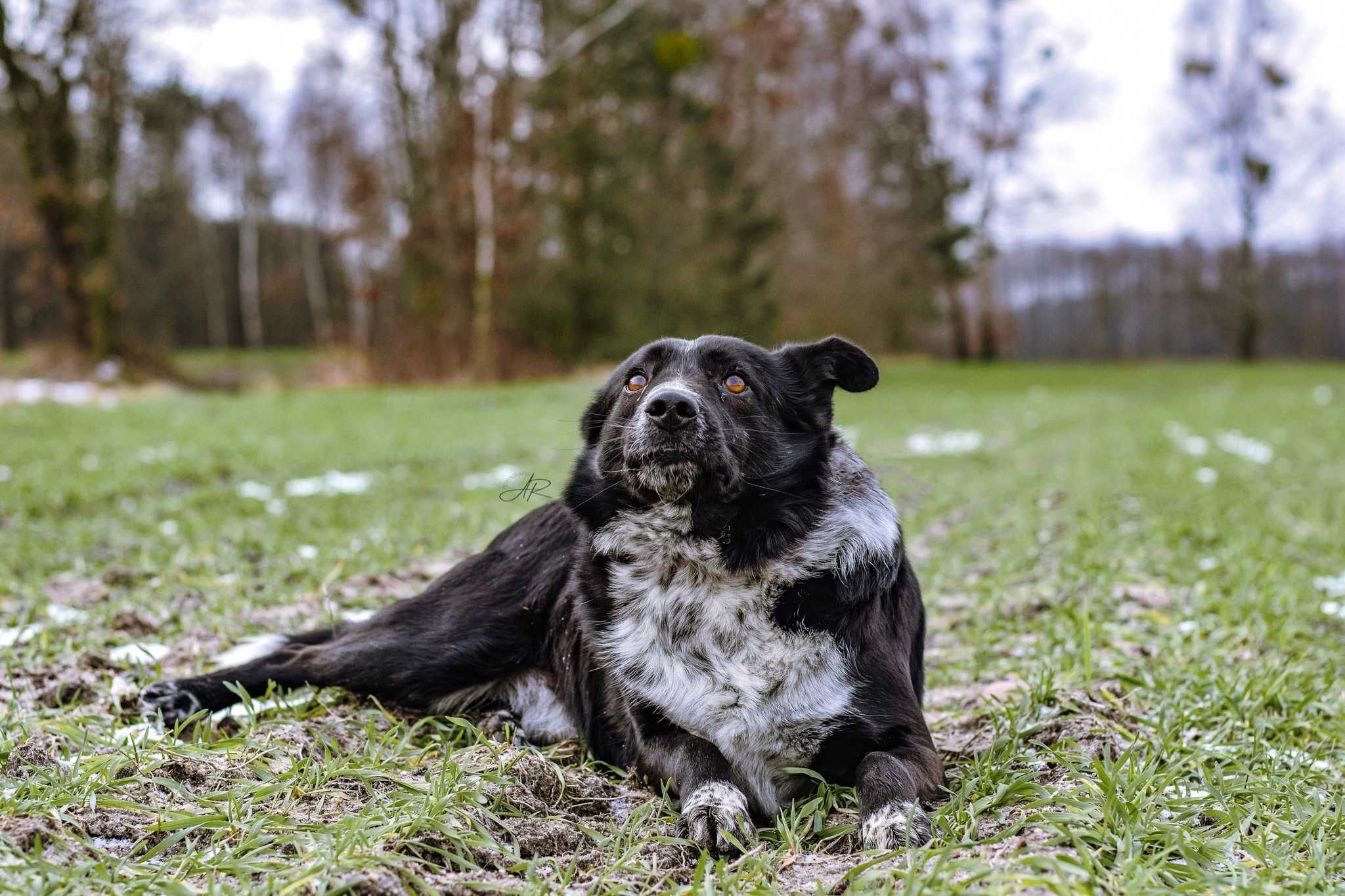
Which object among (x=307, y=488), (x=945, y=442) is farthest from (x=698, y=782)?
(x=945, y=442)

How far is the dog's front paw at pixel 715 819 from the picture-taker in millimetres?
2246

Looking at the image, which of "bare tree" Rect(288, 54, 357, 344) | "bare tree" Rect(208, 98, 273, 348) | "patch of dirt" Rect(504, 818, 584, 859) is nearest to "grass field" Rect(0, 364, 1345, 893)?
"patch of dirt" Rect(504, 818, 584, 859)

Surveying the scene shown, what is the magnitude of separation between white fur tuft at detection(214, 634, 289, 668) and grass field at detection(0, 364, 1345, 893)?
16 centimetres

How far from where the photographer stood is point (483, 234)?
21250 mm

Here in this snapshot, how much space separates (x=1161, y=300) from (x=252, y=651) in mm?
46009

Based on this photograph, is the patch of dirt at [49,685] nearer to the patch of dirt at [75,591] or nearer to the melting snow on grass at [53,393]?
the patch of dirt at [75,591]

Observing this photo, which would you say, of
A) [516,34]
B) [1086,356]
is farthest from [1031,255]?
[516,34]

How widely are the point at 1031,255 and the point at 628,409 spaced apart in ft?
148

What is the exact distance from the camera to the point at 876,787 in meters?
2.28

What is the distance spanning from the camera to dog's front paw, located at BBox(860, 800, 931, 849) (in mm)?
2160

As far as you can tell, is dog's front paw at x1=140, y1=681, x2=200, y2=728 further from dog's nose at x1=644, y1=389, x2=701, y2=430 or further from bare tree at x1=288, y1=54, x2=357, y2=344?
bare tree at x1=288, y1=54, x2=357, y2=344

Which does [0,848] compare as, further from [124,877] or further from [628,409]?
[628,409]

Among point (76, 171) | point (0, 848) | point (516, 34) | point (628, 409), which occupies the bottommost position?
point (0, 848)

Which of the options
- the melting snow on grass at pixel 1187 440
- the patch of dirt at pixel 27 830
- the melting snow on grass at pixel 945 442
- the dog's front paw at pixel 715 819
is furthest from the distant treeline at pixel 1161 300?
the patch of dirt at pixel 27 830
